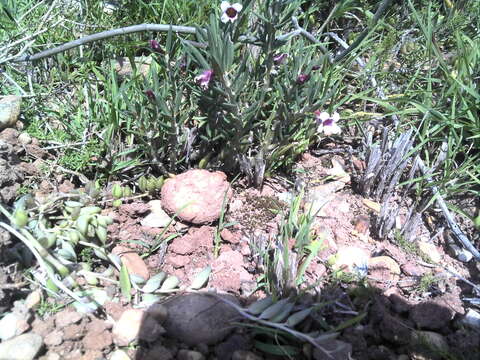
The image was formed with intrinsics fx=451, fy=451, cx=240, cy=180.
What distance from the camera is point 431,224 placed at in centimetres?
257

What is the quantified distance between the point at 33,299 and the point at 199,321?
2.26 feet

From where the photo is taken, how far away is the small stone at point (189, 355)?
180 cm

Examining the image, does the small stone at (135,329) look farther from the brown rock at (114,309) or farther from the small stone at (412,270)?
the small stone at (412,270)

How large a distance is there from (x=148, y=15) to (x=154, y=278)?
192cm

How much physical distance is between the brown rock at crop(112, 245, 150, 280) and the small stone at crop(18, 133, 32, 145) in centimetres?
86

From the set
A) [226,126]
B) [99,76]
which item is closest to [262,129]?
[226,126]

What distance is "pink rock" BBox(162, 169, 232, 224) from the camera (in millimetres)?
2371

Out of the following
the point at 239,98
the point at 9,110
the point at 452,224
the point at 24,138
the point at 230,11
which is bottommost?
the point at 452,224

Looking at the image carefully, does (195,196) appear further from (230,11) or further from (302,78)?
(230,11)

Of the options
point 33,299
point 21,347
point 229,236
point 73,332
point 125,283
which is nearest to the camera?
point 21,347

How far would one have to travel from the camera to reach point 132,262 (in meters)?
2.14

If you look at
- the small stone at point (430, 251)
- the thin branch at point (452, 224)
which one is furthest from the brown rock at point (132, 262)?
the thin branch at point (452, 224)


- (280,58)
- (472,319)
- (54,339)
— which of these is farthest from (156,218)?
(472,319)

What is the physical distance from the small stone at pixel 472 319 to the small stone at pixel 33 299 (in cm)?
185
